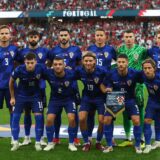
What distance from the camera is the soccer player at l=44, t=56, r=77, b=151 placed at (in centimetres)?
666

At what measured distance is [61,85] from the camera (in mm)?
6688

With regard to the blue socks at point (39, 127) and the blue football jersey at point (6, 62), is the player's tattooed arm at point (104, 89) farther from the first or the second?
the blue football jersey at point (6, 62)

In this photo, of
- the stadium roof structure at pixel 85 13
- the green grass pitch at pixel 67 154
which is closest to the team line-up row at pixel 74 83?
the green grass pitch at pixel 67 154

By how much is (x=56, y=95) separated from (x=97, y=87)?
0.66 m

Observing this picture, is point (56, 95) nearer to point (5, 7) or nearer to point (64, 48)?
point (64, 48)

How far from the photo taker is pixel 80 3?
3284 centimetres

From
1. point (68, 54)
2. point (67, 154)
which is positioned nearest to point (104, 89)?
point (68, 54)

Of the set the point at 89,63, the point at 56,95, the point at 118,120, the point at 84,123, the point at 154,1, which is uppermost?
the point at 154,1

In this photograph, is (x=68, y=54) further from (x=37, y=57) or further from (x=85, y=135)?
(x=85, y=135)

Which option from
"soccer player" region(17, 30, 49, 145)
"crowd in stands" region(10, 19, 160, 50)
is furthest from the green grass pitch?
"crowd in stands" region(10, 19, 160, 50)

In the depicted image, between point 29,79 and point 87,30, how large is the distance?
25.2 meters

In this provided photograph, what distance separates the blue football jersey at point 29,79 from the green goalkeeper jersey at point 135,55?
1373 millimetres

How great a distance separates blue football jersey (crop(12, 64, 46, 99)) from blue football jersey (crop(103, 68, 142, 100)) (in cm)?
102

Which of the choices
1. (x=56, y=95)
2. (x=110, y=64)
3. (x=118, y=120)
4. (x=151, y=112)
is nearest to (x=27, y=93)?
(x=56, y=95)
